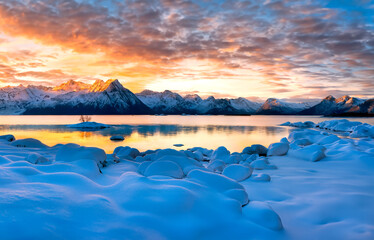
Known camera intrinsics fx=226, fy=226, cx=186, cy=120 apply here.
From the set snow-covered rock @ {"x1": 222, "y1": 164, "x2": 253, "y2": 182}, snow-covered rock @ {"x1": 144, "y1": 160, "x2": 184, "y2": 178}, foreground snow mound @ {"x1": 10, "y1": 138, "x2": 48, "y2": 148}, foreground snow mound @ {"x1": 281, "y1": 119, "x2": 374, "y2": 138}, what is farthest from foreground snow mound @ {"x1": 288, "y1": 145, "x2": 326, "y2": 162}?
foreground snow mound @ {"x1": 281, "y1": 119, "x2": 374, "y2": 138}

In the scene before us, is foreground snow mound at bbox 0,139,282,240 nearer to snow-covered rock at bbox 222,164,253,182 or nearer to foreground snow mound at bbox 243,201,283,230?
foreground snow mound at bbox 243,201,283,230

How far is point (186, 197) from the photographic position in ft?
12.7

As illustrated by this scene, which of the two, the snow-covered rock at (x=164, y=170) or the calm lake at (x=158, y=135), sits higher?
the snow-covered rock at (x=164, y=170)

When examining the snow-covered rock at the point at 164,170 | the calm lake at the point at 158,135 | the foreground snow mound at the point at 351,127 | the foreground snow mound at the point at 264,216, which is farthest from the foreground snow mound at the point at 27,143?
the foreground snow mound at the point at 351,127

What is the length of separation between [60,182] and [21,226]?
1.52 metres

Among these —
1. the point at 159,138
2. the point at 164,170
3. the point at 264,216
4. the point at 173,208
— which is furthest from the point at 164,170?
the point at 159,138

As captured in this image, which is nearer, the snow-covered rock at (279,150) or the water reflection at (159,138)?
the snow-covered rock at (279,150)

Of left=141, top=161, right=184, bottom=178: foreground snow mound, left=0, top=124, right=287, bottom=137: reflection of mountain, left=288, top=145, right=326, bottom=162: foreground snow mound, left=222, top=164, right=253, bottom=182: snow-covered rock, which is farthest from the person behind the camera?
left=0, top=124, right=287, bottom=137: reflection of mountain

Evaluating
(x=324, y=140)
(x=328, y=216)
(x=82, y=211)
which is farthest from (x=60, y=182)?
(x=324, y=140)

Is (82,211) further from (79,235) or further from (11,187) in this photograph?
(11,187)

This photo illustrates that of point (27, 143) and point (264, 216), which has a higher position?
point (264, 216)

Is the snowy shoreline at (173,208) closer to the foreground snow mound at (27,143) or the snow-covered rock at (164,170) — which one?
the snow-covered rock at (164,170)

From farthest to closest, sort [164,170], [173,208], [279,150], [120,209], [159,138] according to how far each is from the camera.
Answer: [159,138], [279,150], [164,170], [173,208], [120,209]

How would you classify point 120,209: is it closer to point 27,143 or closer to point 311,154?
point 311,154
